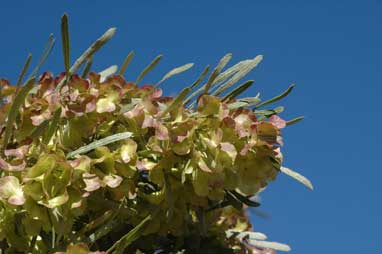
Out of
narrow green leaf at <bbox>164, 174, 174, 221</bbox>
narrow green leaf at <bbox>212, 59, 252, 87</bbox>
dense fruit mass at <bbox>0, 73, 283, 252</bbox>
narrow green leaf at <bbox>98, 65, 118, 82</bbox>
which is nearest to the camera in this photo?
dense fruit mass at <bbox>0, 73, 283, 252</bbox>

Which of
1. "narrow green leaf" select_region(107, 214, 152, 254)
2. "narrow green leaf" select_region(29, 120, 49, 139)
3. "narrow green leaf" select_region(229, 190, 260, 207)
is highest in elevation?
"narrow green leaf" select_region(229, 190, 260, 207)

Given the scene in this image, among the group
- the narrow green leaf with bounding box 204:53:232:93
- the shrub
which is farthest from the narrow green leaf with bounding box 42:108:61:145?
the narrow green leaf with bounding box 204:53:232:93

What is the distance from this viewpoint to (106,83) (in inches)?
72.1

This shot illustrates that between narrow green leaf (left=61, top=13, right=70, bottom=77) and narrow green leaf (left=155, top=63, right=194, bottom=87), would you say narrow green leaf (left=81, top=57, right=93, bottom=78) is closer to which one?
narrow green leaf (left=61, top=13, right=70, bottom=77)

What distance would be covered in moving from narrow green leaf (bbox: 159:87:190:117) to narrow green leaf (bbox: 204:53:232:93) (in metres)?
0.16

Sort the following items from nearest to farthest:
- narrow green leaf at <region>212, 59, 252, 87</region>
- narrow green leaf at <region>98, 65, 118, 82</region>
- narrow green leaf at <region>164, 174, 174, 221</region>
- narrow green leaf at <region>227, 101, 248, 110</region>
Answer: narrow green leaf at <region>164, 174, 174, 221</region>, narrow green leaf at <region>227, 101, 248, 110</region>, narrow green leaf at <region>212, 59, 252, 87</region>, narrow green leaf at <region>98, 65, 118, 82</region>

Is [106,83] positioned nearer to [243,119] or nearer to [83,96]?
[83,96]

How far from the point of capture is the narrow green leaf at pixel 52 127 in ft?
5.64

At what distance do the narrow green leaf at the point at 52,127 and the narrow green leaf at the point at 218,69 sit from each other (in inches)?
15.5

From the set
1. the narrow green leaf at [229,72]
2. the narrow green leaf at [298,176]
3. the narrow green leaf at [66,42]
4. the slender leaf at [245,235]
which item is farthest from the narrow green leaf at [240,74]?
the slender leaf at [245,235]

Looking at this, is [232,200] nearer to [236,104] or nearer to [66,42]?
[236,104]

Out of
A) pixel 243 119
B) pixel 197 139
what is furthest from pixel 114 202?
pixel 243 119

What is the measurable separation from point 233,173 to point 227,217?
0.60 m

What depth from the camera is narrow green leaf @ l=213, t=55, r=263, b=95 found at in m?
1.97
